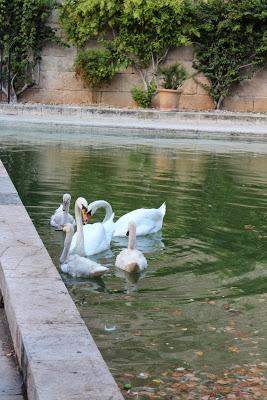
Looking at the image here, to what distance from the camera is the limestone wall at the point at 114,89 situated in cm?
1961

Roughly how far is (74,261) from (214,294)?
3.15 ft

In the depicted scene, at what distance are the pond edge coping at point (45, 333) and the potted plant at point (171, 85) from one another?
1392cm

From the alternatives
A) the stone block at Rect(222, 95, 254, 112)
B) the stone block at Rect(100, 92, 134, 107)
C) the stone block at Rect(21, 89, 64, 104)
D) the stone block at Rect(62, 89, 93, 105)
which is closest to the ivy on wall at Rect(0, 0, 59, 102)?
the stone block at Rect(21, 89, 64, 104)

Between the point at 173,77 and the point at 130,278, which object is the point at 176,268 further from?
the point at 173,77

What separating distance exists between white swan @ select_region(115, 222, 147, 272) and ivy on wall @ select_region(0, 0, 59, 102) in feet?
44.1

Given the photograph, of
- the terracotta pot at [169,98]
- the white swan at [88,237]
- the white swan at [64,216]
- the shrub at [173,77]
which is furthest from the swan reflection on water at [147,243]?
the shrub at [173,77]

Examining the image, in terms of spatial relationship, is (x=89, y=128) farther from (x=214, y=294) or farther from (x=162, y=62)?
(x=214, y=294)

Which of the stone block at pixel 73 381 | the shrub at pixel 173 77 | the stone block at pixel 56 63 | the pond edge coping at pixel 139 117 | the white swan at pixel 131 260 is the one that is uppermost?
the stone block at pixel 56 63

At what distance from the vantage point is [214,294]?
5.36m

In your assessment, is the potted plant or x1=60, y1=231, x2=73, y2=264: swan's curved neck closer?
x1=60, y1=231, x2=73, y2=264: swan's curved neck

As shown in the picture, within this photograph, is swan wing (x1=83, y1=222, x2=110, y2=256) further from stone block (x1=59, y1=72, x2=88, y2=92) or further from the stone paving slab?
stone block (x1=59, y1=72, x2=88, y2=92)

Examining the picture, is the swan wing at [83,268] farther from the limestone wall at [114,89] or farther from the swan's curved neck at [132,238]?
the limestone wall at [114,89]

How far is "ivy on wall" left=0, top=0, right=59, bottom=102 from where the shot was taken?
18.9 m

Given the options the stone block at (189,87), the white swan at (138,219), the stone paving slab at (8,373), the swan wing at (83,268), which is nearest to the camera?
the stone paving slab at (8,373)
